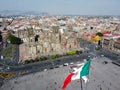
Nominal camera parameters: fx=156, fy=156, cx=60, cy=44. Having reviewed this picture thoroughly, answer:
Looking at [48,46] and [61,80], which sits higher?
[48,46]

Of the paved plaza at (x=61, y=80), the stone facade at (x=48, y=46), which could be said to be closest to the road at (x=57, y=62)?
the paved plaza at (x=61, y=80)

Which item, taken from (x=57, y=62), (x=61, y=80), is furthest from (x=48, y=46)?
(x=61, y=80)

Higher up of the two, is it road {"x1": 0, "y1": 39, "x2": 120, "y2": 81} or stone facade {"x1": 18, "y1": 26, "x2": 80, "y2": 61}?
stone facade {"x1": 18, "y1": 26, "x2": 80, "y2": 61}

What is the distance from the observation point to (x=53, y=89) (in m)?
41.6

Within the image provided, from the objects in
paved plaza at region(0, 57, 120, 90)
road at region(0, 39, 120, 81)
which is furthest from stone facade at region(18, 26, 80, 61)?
paved plaza at region(0, 57, 120, 90)

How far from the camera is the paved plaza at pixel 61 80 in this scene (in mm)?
42906

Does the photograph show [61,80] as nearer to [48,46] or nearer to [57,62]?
[57,62]

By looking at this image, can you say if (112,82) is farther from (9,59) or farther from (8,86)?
(9,59)

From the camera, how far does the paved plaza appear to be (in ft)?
141

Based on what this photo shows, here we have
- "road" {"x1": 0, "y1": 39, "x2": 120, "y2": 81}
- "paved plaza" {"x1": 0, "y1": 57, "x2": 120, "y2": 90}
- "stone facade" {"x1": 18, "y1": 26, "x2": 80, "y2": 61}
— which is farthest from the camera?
"stone facade" {"x1": 18, "y1": 26, "x2": 80, "y2": 61}

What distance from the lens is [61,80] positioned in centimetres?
4688

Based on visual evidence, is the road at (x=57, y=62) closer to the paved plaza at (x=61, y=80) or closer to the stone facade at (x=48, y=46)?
the paved plaza at (x=61, y=80)

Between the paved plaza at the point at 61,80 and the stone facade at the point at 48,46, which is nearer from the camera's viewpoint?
the paved plaza at the point at 61,80

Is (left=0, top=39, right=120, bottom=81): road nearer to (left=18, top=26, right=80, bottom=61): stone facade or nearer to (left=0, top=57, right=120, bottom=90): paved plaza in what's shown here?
(left=0, top=57, right=120, bottom=90): paved plaza
